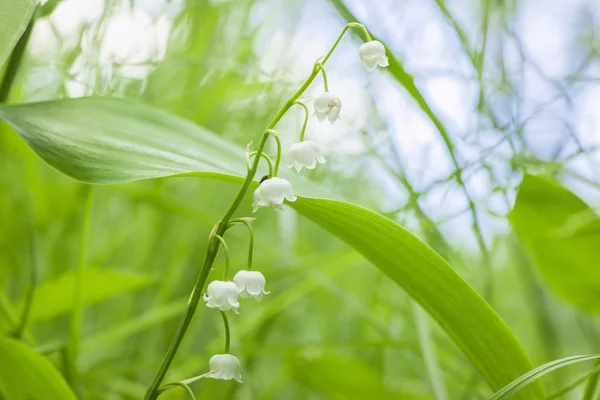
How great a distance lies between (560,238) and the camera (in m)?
0.45

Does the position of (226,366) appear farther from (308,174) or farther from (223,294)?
(308,174)

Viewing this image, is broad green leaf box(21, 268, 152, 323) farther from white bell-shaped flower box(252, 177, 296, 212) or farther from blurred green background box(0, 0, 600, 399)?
white bell-shaped flower box(252, 177, 296, 212)

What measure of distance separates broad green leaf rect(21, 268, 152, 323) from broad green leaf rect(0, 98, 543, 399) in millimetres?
199

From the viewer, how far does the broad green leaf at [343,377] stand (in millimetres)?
583

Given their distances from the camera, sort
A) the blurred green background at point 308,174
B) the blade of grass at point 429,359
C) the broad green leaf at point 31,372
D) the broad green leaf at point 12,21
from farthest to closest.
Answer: the blurred green background at point 308,174 → the blade of grass at point 429,359 → the broad green leaf at point 31,372 → the broad green leaf at point 12,21

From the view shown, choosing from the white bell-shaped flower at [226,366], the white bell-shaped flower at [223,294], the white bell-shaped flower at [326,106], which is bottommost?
the white bell-shaped flower at [226,366]

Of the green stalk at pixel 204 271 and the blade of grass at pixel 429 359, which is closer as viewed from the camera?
the green stalk at pixel 204 271

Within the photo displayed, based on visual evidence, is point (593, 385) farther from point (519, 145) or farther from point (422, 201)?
A: point (519, 145)

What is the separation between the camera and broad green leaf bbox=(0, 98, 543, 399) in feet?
0.93

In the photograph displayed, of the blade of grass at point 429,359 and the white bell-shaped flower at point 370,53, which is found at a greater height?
the white bell-shaped flower at point 370,53

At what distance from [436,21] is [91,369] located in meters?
0.63

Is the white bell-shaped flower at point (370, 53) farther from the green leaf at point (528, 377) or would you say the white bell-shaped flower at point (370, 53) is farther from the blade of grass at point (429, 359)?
the blade of grass at point (429, 359)

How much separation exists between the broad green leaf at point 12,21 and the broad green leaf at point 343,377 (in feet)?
1.44

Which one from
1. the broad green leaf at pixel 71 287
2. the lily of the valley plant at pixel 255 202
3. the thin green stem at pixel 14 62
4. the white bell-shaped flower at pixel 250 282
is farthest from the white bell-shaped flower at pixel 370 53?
the broad green leaf at pixel 71 287
